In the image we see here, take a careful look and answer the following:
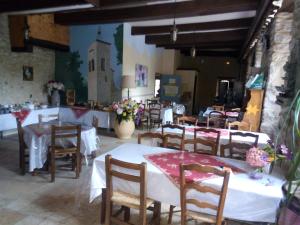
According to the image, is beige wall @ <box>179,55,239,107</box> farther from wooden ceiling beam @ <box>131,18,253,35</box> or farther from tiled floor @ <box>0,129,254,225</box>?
tiled floor @ <box>0,129,254,225</box>

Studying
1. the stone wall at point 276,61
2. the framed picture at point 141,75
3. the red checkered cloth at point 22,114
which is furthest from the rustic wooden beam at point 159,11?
the red checkered cloth at point 22,114

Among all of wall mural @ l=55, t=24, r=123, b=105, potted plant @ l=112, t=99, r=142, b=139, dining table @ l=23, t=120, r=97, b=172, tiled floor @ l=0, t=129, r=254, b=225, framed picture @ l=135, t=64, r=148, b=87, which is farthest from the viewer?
framed picture @ l=135, t=64, r=148, b=87

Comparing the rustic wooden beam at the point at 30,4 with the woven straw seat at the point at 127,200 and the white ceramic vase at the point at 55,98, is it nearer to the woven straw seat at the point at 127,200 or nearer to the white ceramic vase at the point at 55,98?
the white ceramic vase at the point at 55,98

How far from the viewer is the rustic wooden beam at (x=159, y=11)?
179 inches

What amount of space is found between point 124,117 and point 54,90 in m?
2.53

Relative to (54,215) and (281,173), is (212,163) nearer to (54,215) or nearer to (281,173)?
(281,173)

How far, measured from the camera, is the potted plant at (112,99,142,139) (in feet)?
19.6

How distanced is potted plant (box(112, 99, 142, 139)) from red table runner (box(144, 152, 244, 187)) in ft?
10.7

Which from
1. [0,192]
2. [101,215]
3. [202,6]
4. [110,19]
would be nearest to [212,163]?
[101,215]

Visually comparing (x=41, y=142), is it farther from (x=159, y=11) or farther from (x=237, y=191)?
(x=159, y=11)

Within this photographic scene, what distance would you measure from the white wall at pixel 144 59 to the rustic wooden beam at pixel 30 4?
2345 mm

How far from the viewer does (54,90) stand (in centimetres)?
718

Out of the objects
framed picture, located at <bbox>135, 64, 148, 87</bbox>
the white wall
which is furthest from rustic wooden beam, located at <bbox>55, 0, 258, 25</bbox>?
framed picture, located at <bbox>135, 64, 148, 87</bbox>

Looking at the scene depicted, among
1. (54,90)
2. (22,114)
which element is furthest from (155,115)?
(22,114)
